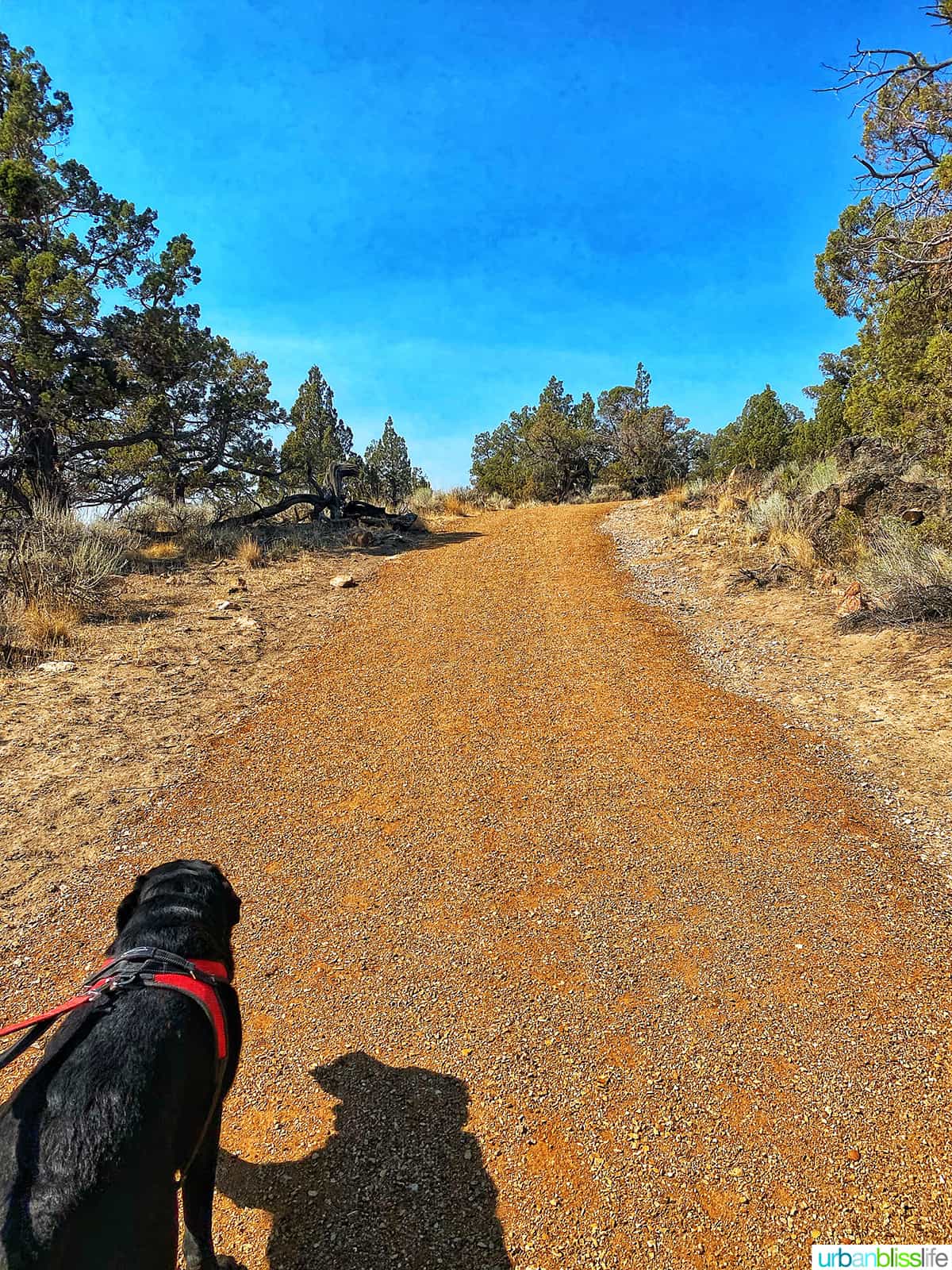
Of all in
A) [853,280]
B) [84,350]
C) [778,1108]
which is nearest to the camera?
[778,1108]

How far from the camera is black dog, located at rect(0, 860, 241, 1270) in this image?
1246mm

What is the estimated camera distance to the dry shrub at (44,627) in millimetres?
6543

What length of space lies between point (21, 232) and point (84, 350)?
6.08 ft

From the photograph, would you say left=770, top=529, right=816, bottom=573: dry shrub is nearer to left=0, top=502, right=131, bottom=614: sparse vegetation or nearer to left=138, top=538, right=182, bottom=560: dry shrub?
left=0, top=502, right=131, bottom=614: sparse vegetation

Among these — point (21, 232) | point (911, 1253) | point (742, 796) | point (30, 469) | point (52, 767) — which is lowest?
point (911, 1253)

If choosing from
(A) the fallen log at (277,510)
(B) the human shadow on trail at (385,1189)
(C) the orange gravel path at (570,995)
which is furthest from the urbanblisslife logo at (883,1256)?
(A) the fallen log at (277,510)

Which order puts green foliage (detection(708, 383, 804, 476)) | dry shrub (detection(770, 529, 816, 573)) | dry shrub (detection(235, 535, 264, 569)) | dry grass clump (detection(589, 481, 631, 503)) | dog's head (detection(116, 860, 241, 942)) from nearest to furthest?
1. dog's head (detection(116, 860, 241, 942))
2. dry shrub (detection(770, 529, 816, 573))
3. dry shrub (detection(235, 535, 264, 569))
4. green foliage (detection(708, 383, 804, 476))
5. dry grass clump (detection(589, 481, 631, 503))

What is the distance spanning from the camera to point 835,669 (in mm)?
5730

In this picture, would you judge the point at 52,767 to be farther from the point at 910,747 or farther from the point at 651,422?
the point at 651,422

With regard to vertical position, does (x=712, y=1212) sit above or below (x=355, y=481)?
below

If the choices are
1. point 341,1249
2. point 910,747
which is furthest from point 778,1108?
point 910,747

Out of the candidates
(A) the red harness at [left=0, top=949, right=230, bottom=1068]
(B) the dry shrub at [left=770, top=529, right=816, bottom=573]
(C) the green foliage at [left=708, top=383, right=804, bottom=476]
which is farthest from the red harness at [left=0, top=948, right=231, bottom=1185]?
(C) the green foliage at [left=708, top=383, right=804, bottom=476]

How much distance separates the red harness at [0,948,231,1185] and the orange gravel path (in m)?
0.64

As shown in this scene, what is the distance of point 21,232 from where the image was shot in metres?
9.93
